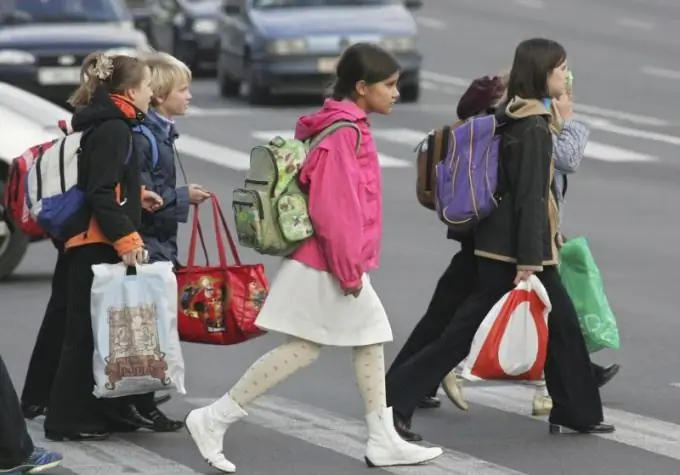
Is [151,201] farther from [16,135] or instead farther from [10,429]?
[16,135]

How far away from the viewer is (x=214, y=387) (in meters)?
10.3

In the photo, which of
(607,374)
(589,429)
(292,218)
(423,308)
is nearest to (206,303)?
(292,218)

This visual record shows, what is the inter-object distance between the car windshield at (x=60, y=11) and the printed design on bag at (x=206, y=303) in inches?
582

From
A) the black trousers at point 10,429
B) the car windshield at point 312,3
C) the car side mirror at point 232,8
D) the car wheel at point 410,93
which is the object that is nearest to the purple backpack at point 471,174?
the black trousers at point 10,429

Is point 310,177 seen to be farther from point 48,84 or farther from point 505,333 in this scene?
point 48,84

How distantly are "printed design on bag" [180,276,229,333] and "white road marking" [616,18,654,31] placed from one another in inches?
1191

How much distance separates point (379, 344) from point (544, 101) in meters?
1.27

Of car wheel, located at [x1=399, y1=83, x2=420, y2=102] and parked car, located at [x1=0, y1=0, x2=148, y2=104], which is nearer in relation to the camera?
parked car, located at [x1=0, y1=0, x2=148, y2=104]

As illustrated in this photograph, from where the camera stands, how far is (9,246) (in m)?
13.8

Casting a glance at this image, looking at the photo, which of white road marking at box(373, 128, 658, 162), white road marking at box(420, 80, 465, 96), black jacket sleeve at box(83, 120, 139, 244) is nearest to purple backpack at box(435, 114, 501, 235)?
black jacket sleeve at box(83, 120, 139, 244)

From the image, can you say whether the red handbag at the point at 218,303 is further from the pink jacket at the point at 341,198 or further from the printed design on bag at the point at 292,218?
the printed design on bag at the point at 292,218

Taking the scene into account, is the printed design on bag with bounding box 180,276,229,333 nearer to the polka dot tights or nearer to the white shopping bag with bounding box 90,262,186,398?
the white shopping bag with bounding box 90,262,186,398

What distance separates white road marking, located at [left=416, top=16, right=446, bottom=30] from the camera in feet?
131

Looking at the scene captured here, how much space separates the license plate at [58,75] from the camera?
22.7 m
